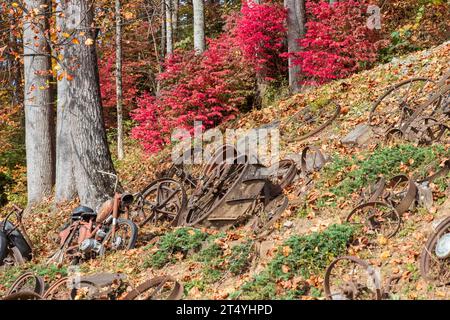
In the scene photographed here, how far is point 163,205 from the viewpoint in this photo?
9.67m

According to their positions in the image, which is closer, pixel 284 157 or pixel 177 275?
pixel 177 275

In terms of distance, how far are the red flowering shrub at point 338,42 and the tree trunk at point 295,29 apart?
2.09 ft

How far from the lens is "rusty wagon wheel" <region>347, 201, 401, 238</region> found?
6.52 metres

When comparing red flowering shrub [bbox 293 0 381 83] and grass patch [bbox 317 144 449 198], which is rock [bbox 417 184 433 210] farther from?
red flowering shrub [bbox 293 0 381 83]

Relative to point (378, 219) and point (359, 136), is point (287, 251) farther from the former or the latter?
point (359, 136)

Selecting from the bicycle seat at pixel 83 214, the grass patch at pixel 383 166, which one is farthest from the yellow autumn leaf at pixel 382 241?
the bicycle seat at pixel 83 214

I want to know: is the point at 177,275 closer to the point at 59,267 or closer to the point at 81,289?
the point at 81,289

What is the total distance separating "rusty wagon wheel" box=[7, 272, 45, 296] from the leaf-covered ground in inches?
9.6

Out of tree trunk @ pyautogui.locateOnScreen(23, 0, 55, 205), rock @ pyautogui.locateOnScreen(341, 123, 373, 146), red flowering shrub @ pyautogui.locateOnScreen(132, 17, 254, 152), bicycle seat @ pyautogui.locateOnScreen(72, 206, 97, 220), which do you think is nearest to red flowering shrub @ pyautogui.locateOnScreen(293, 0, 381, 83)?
red flowering shrub @ pyautogui.locateOnScreen(132, 17, 254, 152)

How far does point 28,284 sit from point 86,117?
4027 mm

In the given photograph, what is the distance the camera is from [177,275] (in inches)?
285

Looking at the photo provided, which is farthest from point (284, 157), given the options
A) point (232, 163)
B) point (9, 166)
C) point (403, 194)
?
point (9, 166)

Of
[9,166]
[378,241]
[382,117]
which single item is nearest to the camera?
[378,241]
